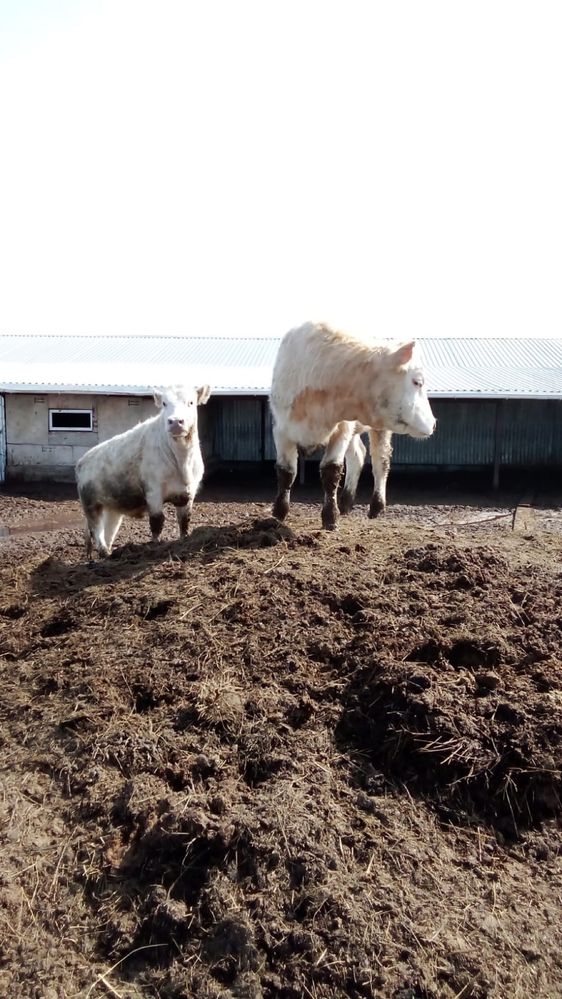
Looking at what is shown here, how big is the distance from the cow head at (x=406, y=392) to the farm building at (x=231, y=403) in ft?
38.9

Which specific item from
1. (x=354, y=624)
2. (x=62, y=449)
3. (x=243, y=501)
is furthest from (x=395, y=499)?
(x=354, y=624)

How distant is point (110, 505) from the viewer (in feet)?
30.1

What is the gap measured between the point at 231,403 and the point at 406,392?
52.2ft

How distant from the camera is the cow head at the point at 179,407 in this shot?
781cm

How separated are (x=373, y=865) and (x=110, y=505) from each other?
654 cm

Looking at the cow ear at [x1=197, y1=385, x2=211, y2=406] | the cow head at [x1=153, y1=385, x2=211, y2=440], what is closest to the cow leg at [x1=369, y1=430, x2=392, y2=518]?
the cow ear at [x1=197, y1=385, x2=211, y2=406]

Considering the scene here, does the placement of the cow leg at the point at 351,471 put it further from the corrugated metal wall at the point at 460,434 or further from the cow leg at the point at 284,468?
the corrugated metal wall at the point at 460,434

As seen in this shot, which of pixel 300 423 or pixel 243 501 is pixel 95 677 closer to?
pixel 300 423

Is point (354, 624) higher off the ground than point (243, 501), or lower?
higher

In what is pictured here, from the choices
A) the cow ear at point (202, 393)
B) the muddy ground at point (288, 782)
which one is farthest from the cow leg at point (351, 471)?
the muddy ground at point (288, 782)

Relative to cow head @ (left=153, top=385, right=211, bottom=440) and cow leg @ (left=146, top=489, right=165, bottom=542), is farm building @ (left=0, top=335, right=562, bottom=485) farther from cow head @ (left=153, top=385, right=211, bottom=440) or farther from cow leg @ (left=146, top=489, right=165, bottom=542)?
cow leg @ (left=146, top=489, right=165, bottom=542)

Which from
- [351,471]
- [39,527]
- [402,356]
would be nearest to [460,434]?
[39,527]

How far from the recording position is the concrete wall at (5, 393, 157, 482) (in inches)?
779

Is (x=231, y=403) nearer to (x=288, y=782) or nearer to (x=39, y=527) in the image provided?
(x=39, y=527)
